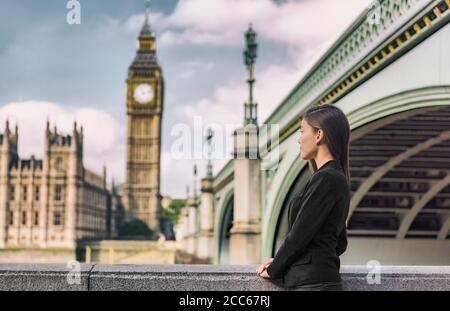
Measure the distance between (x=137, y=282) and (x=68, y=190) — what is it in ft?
261

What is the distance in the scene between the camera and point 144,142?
107m

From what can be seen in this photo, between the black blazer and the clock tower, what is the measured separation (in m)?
101

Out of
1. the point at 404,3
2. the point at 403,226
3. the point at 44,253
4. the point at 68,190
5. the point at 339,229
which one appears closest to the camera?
the point at 339,229

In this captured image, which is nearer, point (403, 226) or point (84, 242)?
point (403, 226)

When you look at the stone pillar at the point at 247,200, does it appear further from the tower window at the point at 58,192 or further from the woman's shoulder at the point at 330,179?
the tower window at the point at 58,192

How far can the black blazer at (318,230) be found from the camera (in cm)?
304

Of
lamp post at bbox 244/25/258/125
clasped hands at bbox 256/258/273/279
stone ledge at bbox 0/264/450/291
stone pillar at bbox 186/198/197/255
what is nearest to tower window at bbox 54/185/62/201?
stone pillar at bbox 186/198/197/255

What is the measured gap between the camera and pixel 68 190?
81.1m

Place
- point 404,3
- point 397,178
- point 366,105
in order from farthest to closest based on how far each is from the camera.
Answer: point 397,178, point 366,105, point 404,3

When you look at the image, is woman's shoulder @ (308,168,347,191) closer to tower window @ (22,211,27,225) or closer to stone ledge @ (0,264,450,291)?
stone ledge @ (0,264,450,291)

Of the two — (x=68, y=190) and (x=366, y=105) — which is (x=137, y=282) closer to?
(x=366, y=105)

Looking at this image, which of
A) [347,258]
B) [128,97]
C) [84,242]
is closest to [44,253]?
[84,242]

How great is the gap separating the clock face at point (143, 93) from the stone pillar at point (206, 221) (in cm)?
6760

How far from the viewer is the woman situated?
9.97 ft
